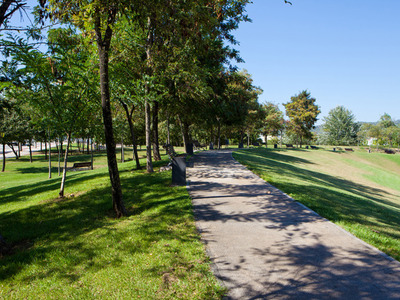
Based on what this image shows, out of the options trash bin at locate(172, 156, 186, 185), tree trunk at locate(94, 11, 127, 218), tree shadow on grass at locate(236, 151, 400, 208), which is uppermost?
tree trunk at locate(94, 11, 127, 218)

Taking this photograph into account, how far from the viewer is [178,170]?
31.0ft

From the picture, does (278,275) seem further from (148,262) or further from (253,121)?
(253,121)

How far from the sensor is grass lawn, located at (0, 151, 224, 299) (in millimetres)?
3754

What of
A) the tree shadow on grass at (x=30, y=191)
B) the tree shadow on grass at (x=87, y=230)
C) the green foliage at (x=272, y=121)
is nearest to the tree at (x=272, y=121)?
the green foliage at (x=272, y=121)

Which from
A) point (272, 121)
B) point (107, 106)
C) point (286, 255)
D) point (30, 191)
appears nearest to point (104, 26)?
point (107, 106)

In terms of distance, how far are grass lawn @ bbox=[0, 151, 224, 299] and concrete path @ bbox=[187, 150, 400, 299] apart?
0.43 metres

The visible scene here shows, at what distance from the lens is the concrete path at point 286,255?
3.60 meters

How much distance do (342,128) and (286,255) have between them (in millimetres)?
91061

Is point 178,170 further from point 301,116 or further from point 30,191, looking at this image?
point 301,116

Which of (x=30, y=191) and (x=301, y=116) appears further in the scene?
(x=301, y=116)

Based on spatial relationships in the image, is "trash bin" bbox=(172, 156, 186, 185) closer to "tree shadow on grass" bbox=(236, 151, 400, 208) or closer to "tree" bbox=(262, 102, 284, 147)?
"tree shadow on grass" bbox=(236, 151, 400, 208)

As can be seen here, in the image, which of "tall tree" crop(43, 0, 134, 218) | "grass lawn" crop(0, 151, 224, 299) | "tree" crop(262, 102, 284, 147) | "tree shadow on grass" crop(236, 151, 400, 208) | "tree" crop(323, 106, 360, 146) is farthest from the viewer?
"tree" crop(323, 106, 360, 146)

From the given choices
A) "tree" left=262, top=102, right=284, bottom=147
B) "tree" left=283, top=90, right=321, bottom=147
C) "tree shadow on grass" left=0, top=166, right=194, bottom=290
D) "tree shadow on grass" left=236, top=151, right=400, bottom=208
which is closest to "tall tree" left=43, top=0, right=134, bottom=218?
"tree shadow on grass" left=0, top=166, right=194, bottom=290

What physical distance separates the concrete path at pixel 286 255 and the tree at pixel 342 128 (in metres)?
86.6
